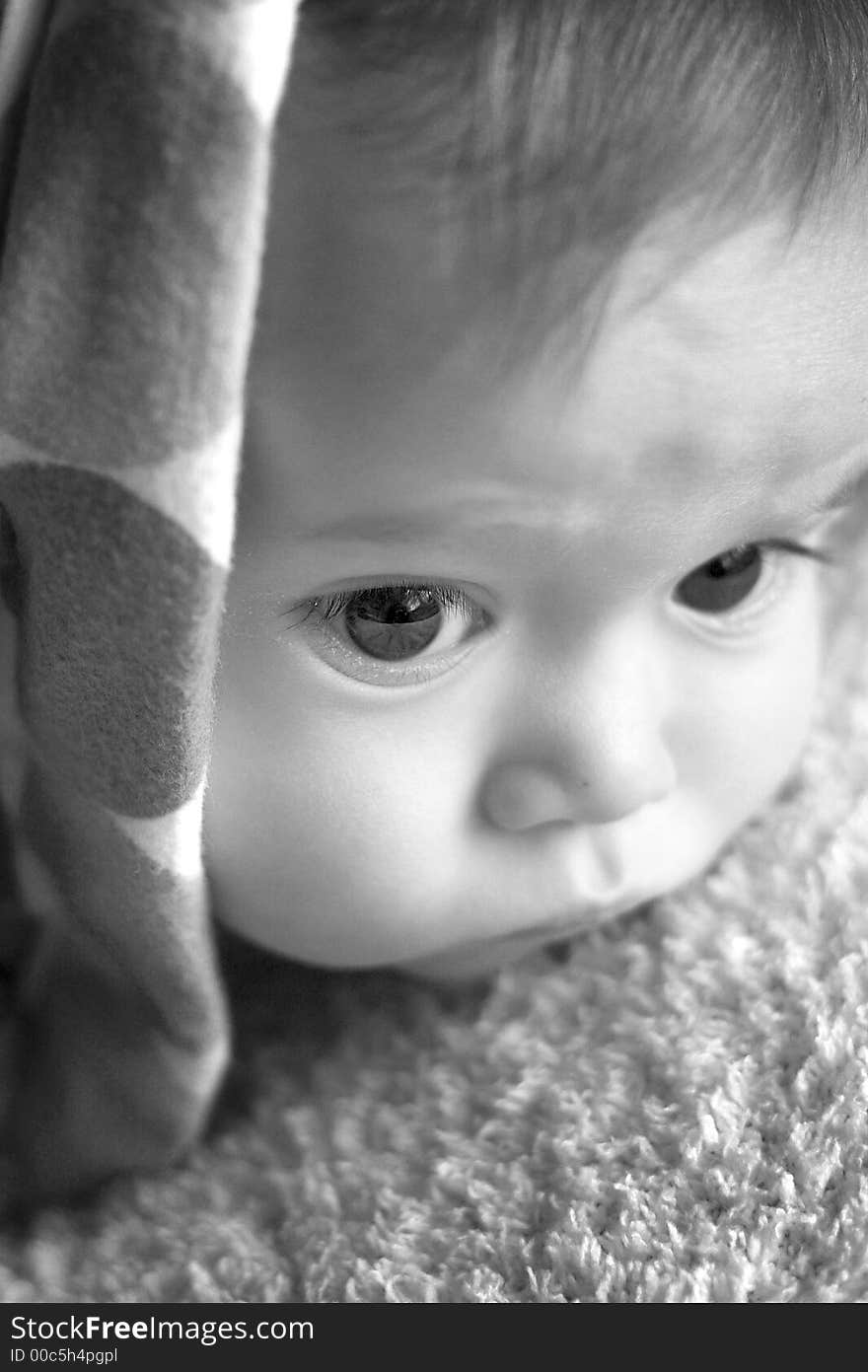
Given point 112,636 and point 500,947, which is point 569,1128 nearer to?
point 500,947

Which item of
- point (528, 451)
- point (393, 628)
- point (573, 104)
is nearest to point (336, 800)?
point (393, 628)

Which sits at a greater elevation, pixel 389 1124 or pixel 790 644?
pixel 790 644

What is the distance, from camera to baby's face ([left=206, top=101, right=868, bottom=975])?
1.95 feet

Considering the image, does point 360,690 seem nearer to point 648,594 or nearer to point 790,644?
point 648,594

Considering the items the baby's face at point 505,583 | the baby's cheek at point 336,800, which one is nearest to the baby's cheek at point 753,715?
the baby's face at point 505,583

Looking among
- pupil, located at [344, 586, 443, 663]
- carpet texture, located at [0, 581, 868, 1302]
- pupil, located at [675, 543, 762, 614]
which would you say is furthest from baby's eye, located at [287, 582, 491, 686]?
carpet texture, located at [0, 581, 868, 1302]

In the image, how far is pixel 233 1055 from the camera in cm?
90

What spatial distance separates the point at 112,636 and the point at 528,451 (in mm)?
171

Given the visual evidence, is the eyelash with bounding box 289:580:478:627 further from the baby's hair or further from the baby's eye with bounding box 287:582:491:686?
the baby's hair

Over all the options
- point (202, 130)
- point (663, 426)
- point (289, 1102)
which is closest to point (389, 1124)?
point (289, 1102)

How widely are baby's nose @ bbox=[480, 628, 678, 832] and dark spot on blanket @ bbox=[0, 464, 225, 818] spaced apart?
0.14m

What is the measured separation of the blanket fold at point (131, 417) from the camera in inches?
20.7

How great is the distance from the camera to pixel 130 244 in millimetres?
542

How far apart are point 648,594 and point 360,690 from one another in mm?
129
